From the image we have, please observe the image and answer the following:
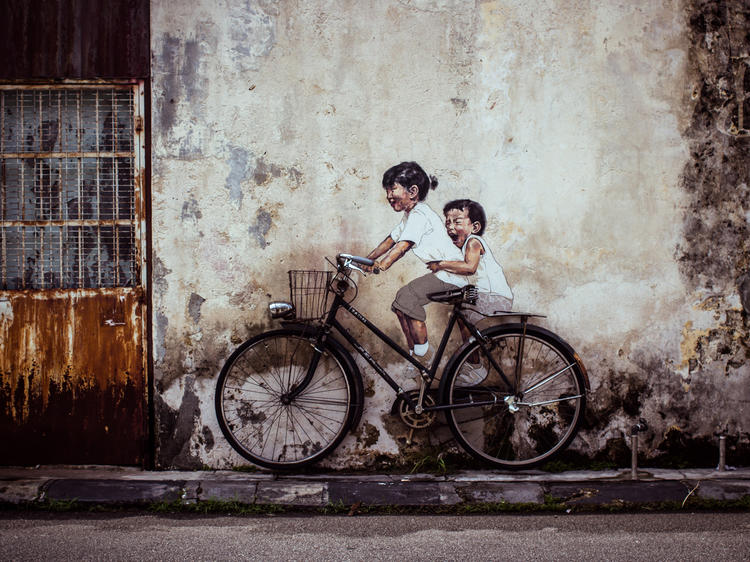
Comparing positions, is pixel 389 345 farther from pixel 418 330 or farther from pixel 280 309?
pixel 280 309

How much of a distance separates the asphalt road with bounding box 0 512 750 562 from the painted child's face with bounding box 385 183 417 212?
237cm

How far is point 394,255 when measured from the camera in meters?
5.55

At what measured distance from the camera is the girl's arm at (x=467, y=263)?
5.58m

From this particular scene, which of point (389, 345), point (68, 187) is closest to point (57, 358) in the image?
point (68, 187)

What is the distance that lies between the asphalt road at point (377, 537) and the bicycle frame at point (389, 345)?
1020 mm

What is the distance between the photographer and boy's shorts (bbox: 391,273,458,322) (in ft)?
18.3

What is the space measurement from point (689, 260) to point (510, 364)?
5.53 feet

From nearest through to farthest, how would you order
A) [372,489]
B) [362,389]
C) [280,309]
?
1. [372,489]
2. [280,309]
3. [362,389]

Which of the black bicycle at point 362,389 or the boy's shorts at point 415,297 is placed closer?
the black bicycle at point 362,389

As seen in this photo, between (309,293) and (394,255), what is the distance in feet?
2.46

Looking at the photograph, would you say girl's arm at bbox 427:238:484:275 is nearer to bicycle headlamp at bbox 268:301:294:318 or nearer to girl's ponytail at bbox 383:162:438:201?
girl's ponytail at bbox 383:162:438:201

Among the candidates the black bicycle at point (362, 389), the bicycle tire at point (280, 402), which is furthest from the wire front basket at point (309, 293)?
the bicycle tire at point (280, 402)

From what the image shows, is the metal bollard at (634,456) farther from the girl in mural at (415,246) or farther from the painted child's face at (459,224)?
the painted child's face at (459,224)

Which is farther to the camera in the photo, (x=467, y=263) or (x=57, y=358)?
(x=467, y=263)
